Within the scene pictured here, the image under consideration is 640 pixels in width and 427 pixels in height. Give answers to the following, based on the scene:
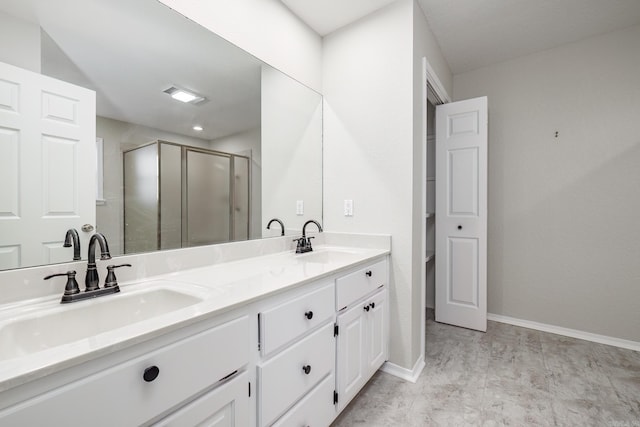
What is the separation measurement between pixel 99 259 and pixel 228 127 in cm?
93

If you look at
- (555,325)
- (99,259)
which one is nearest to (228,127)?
(99,259)

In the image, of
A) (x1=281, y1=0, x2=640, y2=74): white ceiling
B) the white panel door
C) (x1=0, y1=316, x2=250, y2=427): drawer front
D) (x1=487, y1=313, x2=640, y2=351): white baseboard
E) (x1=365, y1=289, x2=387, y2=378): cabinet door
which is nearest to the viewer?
(x1=0, y1=316, x2=250, y2=427): drawer front

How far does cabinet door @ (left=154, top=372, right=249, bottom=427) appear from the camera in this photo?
29.7 inches

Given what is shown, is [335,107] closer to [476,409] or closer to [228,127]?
[228,127]

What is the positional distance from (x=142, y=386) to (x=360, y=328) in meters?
1.14

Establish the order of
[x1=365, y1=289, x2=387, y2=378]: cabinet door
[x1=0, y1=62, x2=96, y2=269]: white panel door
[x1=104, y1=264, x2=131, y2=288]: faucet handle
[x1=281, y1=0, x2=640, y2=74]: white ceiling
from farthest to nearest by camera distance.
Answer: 1. [x1=281, y1=0, x2=640, y2=74]: white ceiling
2. [x1=365, y1=289, x2=387, y2=378]: cabinet door
3. [x1=104, y1=264, x2=131, y2=288]: faucet handle
4. [x1=0, y1=62, x2=96, y2=269]: white panel door

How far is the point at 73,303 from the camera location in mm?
906

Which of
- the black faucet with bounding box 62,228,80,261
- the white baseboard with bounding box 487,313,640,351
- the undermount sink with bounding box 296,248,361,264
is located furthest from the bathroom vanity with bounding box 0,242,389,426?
the white baseboard with bounding box 487,313,640,351

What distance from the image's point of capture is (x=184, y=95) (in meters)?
Result: 1.40

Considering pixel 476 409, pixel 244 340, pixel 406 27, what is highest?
pixel 406 27

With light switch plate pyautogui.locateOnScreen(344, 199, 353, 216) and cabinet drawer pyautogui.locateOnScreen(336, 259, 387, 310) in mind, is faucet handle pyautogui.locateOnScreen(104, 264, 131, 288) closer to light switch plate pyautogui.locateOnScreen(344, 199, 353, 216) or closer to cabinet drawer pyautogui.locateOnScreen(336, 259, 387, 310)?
cabinet drawer pyautogui.locateOnScreen(336, 259, 387, 310)

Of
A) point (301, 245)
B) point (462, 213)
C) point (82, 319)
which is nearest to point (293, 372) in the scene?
point (82, 319)

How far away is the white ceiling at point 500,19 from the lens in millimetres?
1947

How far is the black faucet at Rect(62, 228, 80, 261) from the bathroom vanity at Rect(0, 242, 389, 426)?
168 mm
